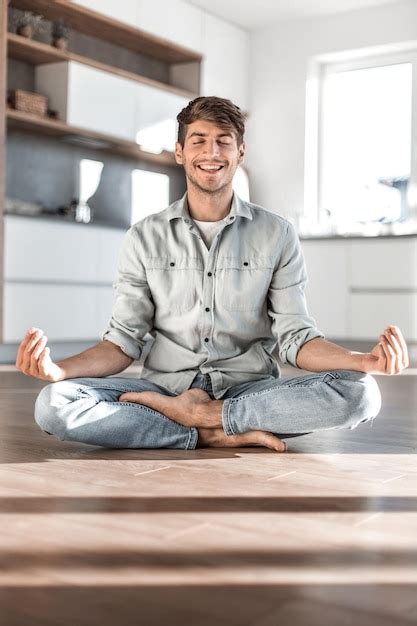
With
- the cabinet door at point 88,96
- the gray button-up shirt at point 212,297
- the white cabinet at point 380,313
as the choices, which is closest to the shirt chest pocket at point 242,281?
the gray button-up shirt at point 212,297

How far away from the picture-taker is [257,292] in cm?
242

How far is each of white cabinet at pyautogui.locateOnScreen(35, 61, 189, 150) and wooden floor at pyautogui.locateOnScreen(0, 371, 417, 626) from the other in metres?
3.86

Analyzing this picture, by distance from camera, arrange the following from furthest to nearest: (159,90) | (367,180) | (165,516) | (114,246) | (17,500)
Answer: (367,180) < (159,90) < (114,246) < (17,500) < (165,516)

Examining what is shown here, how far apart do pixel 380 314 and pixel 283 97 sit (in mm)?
2128

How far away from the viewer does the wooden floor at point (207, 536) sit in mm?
1084

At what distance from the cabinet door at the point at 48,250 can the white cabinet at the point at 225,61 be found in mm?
1875

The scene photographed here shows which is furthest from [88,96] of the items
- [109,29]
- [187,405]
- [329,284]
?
[187,405]

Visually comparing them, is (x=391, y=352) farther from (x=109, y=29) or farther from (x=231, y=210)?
(x=109, y=29)

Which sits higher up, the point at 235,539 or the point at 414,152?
the point at 414,152

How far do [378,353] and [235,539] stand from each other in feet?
2.67

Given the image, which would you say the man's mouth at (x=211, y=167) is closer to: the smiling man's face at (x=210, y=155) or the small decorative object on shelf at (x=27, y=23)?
the smiling man's face at (x=210, y=155)

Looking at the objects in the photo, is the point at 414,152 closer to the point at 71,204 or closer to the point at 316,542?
the point at 71,204

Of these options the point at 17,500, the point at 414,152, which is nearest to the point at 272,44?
the point at 414,152

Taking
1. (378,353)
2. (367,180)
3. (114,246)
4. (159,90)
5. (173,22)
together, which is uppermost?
(173,22)
